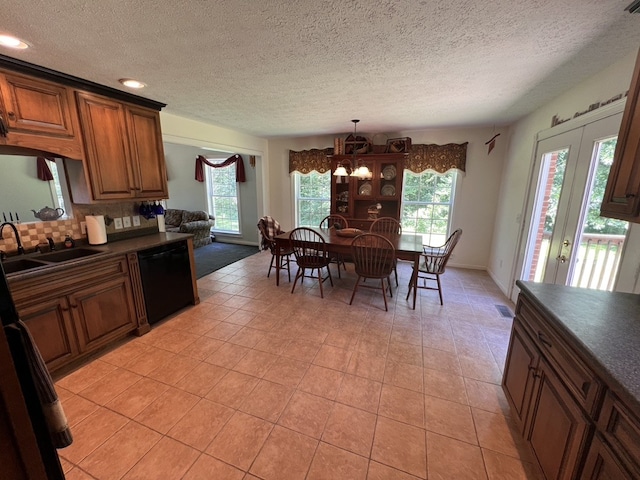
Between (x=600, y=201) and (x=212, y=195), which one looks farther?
(x=212, y=195)

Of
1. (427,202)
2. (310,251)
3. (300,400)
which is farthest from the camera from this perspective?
(427,202)

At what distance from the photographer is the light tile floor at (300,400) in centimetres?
141

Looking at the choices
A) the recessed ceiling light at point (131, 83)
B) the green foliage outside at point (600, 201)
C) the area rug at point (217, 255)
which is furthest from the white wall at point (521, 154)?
the area rug at point (217, 255)

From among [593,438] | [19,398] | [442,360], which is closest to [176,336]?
[19,398]

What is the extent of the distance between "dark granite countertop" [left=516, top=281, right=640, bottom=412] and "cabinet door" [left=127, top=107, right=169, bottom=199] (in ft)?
11.1

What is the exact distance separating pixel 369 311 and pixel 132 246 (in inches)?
99.2

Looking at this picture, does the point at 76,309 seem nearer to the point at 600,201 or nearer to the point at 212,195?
the point at 600,201

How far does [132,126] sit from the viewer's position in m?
2.59

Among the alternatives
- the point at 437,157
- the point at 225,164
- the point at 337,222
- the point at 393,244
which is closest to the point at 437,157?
the point at 437,157

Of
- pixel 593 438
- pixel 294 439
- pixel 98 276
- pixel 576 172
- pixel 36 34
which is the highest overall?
pixel 36 34

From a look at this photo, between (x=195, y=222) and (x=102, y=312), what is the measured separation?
12.4 feet

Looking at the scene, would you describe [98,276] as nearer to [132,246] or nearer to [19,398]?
[132,246]

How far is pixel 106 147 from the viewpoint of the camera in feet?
7.86

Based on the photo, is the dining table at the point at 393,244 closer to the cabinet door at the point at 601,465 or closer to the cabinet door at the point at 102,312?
the cabinet door at the point at 102,312
